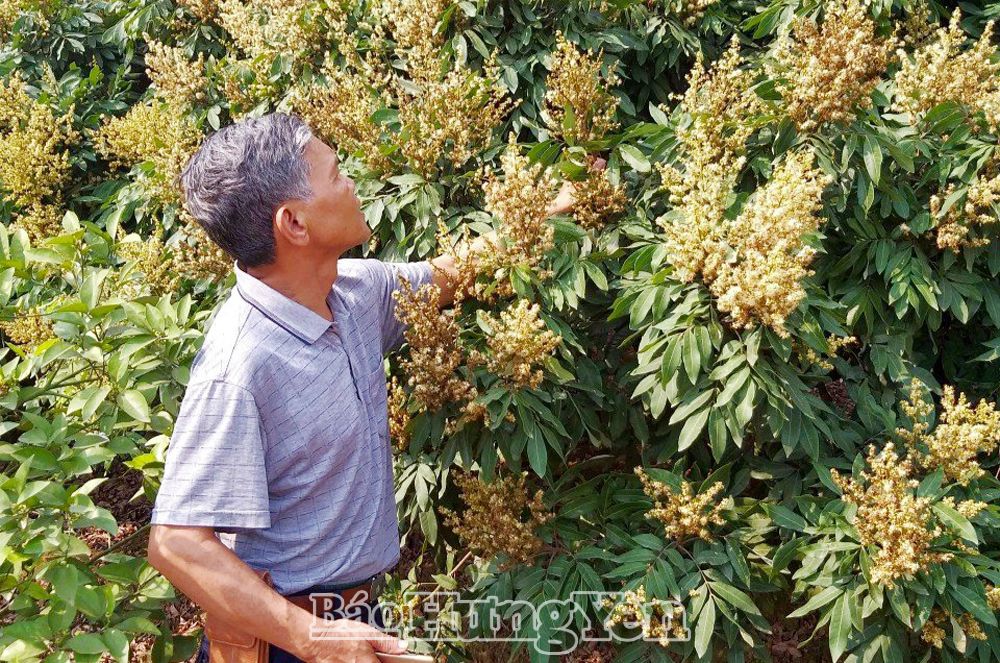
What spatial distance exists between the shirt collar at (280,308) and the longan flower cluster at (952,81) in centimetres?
184

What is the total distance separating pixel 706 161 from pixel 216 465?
142 cm

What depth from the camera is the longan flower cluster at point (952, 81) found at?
7.86 feet

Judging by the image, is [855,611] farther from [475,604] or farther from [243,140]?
[243,140]

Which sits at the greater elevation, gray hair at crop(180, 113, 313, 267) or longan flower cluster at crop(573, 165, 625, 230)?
gray hair at crop(180, 113, 313, 267)

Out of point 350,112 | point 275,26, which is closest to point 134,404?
point 350,112

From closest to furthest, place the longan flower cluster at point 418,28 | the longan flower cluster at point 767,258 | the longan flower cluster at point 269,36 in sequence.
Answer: the longan flower cluster at point 767,258 < the longan flower cluster at point 418,28 < the longan flower cluster at point 269,36

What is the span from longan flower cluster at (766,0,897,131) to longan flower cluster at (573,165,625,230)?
52 centimetres

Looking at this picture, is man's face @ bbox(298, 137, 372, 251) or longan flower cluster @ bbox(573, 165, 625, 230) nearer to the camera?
man's face @ bbox(298, 137, 372, 251)

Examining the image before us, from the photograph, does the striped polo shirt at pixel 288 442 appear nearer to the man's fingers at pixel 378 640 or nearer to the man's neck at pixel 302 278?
the man's neck at pixel 302 278

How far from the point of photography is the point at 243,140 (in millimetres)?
1742

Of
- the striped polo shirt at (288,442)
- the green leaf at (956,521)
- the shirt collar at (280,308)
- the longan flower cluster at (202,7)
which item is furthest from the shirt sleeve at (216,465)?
the longan flower cluster at (202,7)

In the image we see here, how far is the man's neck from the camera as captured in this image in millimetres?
1810

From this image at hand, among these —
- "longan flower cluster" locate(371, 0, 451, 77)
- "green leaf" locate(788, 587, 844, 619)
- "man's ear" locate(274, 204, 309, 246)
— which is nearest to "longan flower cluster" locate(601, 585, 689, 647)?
"green leaf" locate(788, 587, 844, 619)

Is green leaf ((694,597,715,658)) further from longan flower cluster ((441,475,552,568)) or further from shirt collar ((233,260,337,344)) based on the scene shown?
shirt collar ((233,260,337,344))
